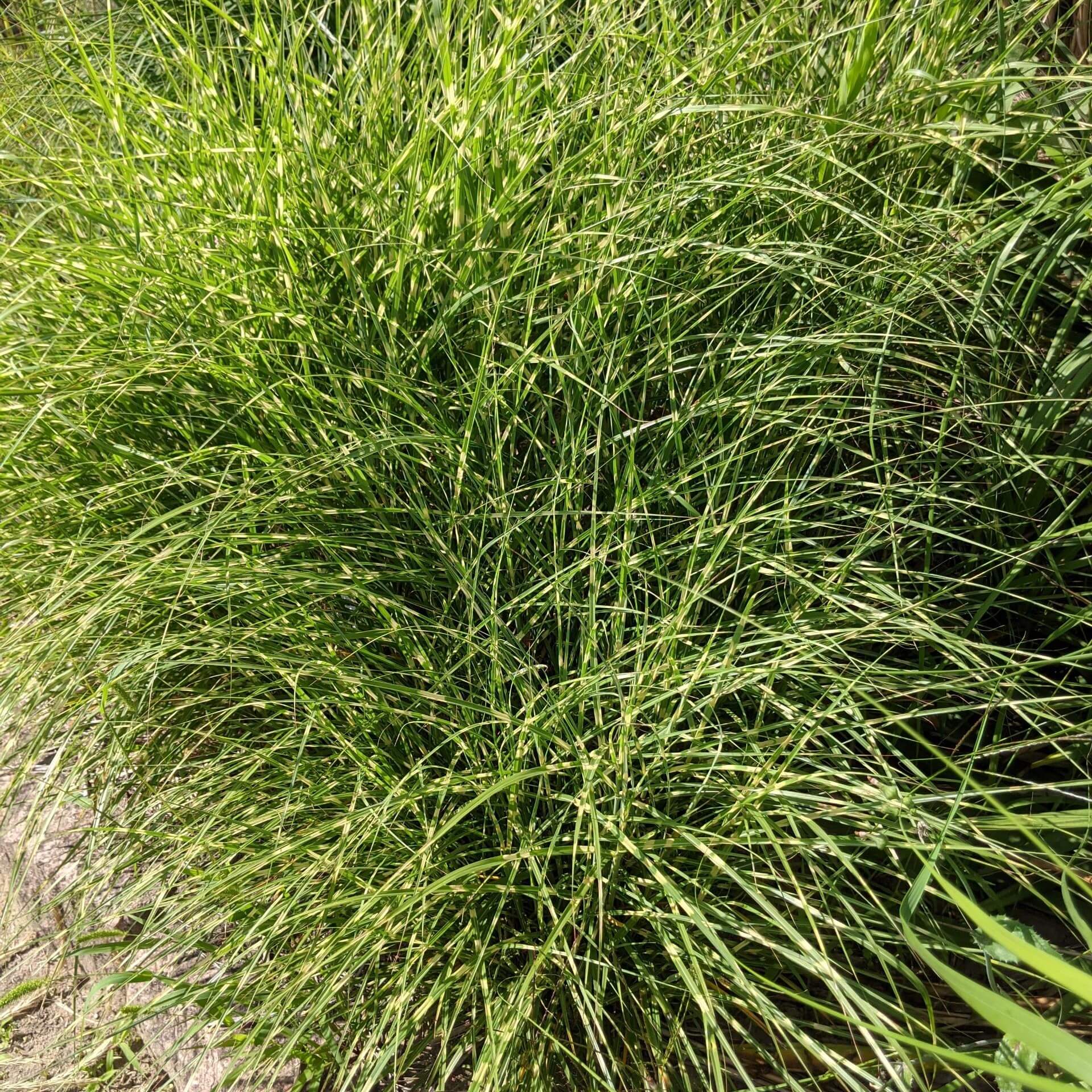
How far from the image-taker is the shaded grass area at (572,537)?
4.50ft

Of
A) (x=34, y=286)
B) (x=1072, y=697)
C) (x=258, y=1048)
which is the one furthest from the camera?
(x=34, y=286)

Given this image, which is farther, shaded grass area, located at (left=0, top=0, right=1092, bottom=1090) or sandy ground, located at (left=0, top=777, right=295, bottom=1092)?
sandy ground, located at (left=0, top=777, right=295, bottom=1092)

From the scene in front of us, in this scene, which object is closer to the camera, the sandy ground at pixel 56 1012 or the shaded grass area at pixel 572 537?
the shaded grass area at pixel 572 537

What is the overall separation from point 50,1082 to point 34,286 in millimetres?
1395

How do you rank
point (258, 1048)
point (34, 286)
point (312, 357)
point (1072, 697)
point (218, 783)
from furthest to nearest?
point (34, 286)
point (312, 357)
point (218, 783)
point (258, 1048)
point (1072, 697)

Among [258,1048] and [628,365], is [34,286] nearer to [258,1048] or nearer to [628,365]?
[628,365]

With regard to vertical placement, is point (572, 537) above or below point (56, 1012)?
above

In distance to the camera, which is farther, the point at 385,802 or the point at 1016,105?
the point at 1016,105

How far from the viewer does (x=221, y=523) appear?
1531 mm

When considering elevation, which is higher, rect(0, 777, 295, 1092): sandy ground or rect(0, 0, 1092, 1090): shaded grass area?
rect(0, 0, 1092, 1090): shaded grass area

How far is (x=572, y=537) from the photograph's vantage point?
66.6 inches

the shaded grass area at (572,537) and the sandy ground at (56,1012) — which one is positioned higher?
the shaded grass area at (572,537)

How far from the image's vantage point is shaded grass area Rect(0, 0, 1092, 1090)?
1.37m

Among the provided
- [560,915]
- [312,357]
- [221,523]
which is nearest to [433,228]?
[312,357]
